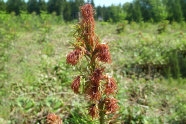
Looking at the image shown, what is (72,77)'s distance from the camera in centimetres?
497

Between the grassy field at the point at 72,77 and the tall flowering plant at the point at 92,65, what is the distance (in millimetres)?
345

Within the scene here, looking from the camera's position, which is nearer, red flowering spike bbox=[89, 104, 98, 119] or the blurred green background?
red flowering spike bbox=[89, 104, 98, 119]

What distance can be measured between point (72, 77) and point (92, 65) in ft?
11.2

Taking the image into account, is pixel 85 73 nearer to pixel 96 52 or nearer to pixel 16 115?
pixel 96 52

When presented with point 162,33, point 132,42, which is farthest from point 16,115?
point 162,33

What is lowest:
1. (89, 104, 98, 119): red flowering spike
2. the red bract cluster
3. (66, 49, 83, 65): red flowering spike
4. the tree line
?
(89, 104, 98, 119): red flowering spike

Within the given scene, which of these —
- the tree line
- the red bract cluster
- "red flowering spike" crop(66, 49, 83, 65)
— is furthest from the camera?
the tree line

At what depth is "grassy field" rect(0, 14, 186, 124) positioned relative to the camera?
383 cm

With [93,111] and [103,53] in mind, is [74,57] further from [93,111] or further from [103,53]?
[93,111]

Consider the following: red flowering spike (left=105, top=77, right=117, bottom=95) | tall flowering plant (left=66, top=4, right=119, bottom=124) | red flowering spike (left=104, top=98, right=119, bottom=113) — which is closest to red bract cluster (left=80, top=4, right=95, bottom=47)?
tall flowering plant (left=66, top=4, right=119, bottom=124)

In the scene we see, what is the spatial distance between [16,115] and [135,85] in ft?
10.4

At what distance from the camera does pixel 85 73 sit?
1.69m

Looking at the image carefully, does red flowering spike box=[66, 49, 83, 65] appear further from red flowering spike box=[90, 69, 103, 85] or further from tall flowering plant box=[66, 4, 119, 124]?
red flowering spike box=[90, 69, 103, 85]

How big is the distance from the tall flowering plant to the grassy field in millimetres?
345
